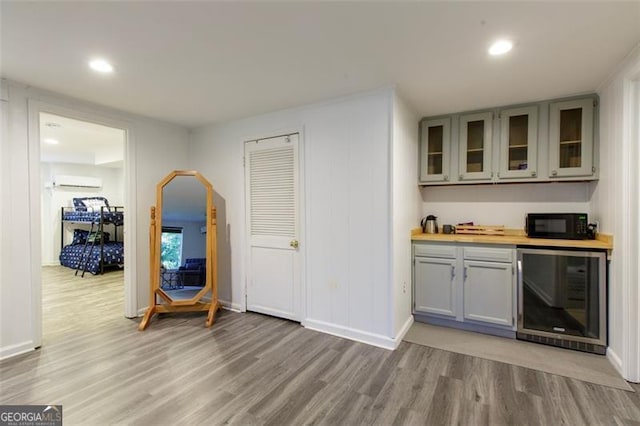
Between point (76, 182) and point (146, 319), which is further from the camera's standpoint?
point (76, 182)

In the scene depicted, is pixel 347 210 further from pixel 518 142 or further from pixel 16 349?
pixel 16 349

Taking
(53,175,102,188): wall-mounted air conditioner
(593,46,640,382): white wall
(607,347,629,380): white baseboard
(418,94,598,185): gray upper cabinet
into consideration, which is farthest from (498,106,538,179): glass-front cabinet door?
(53,175,102,188): wall-mounted air conditioner

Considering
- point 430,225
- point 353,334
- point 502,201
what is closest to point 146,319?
point 353,334

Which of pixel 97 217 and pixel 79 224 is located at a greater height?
pixel 97 217

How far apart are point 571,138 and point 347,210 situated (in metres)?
2.32

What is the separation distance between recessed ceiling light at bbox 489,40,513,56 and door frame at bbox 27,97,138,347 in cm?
365

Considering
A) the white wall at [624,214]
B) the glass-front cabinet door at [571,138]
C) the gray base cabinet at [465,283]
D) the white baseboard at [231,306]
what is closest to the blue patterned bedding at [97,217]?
the white baseboard at [231,306]

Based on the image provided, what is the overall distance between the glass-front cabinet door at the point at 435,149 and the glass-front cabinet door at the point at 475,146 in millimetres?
154

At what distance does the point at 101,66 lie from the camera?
227 cm

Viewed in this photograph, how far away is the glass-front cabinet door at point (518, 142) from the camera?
303cm

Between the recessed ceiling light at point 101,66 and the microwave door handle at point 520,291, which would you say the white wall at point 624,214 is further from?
the recessed ceiling light at point 101,66

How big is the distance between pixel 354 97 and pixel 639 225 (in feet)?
7.88

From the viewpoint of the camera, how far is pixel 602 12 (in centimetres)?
167

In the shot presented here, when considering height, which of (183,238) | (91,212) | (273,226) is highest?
(91,212)
